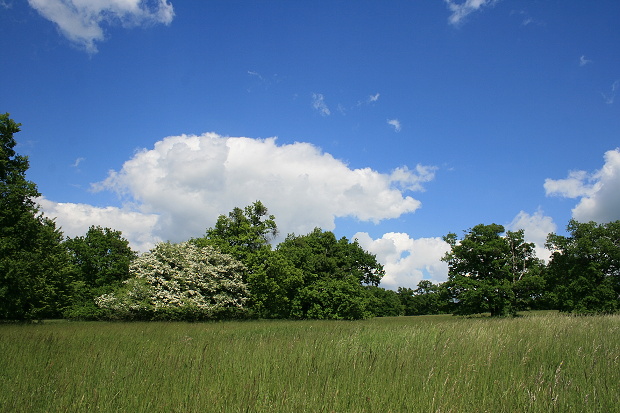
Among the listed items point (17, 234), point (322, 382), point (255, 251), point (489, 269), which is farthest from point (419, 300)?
point (322, 382)

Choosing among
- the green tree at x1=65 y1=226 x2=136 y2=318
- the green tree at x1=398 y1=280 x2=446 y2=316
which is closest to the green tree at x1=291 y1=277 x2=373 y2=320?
the green tree at x1=65 y1=226 x2=136 y2=318

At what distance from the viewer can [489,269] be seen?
38281 millimetres

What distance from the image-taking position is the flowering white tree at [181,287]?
1024 inches

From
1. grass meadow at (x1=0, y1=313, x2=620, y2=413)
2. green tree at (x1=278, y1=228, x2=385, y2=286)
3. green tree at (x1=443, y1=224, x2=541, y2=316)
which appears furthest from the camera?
green tree at (x1=278, y1=228, x2=385, y2=286)

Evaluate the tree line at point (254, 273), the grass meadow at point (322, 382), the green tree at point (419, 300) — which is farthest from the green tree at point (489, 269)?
the green tree at point (419, 300)

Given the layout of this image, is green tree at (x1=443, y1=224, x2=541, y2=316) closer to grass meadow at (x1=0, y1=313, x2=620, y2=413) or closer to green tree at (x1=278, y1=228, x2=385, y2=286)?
green tree at (x1=278, y1=228, x2=385, y2=286)

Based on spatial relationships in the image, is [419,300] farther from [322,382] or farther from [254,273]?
[322,382]

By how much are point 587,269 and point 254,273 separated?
101 ft

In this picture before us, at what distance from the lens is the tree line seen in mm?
22328

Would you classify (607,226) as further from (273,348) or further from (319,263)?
(273,348)

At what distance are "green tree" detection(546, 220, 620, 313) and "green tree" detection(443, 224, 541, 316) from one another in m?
2.80

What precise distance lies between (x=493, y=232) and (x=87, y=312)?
144 feet

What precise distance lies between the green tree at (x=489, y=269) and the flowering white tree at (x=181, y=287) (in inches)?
871

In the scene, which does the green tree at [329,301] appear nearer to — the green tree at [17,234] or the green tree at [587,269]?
the green tree at [587,269]
